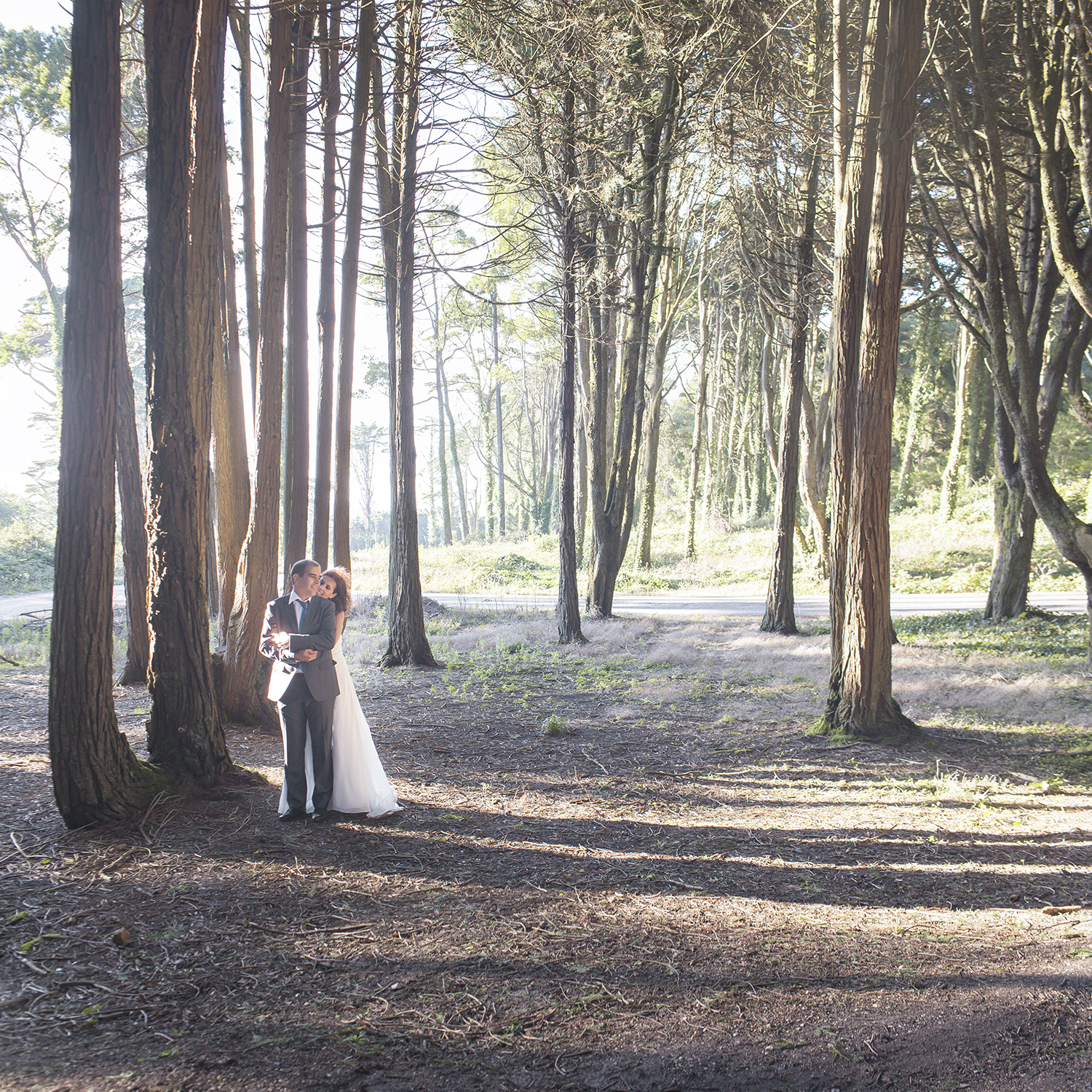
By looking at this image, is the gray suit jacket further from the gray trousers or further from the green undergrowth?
the green undergrowth

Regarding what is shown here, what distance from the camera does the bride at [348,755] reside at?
5133 millimetres

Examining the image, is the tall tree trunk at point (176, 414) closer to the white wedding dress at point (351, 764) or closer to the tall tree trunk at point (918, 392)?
the white wedding dress at point (351, 764)

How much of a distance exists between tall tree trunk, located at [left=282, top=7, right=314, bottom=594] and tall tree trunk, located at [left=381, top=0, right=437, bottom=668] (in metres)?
2.15

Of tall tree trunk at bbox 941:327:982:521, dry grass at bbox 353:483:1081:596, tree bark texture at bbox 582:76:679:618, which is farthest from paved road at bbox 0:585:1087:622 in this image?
tall tree trunk at bbox 941:327:982:521

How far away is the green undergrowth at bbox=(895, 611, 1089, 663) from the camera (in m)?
9.47

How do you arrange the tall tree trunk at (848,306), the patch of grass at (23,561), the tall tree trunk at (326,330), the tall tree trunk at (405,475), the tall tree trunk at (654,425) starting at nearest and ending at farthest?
the tall tree trunk at (848,306)
the tall tree trunk at (326,330)
the tall tree trunk at (405,475)
the tall tree trunk at (654,425)
the patch of grass at (23,561)

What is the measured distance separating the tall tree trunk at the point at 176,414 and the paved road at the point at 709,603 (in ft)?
37.1

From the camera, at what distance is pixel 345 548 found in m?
11.7

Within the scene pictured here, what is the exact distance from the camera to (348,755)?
5.14 m

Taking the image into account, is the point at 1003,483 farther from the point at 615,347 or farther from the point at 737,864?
the point at 737,864

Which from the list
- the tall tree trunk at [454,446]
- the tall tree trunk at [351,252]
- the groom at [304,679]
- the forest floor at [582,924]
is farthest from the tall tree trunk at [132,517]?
the tall tree trunk at [454,446]

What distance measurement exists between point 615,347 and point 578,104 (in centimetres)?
522

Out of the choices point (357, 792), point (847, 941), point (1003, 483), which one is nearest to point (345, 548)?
point (357, 792)

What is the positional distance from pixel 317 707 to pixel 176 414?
7.37ft
